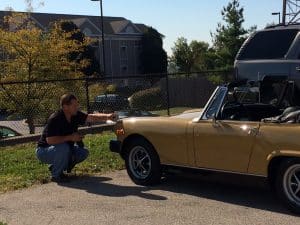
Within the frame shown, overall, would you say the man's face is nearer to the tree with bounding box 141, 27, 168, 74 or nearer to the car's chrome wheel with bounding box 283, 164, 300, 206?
the car's chrome wheel with bounding box 283, 164, 300, 206

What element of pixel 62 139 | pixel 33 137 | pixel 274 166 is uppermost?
pixel 62 139

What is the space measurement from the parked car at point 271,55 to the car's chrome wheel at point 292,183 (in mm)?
3223

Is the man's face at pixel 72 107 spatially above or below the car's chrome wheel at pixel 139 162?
above

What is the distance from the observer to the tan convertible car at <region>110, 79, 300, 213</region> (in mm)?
5703

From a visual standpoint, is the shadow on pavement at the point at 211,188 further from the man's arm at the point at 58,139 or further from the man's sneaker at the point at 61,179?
the man's arm at the point at 58,139

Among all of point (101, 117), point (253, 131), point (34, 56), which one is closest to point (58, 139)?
point (101, 117)

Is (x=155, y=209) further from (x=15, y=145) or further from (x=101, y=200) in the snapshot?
(x=15, y=145)

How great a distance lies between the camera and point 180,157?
675 cm

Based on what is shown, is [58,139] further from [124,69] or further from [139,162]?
[124,69]

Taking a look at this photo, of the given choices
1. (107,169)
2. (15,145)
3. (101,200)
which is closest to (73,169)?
(107,169)

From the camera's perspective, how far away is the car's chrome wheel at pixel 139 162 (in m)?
7.28

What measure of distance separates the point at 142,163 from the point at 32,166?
91.6 inches

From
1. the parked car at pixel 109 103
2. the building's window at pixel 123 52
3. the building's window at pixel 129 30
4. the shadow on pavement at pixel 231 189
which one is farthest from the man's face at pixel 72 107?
the building's window at pixel 129 30

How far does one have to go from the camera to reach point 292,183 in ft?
18.8
